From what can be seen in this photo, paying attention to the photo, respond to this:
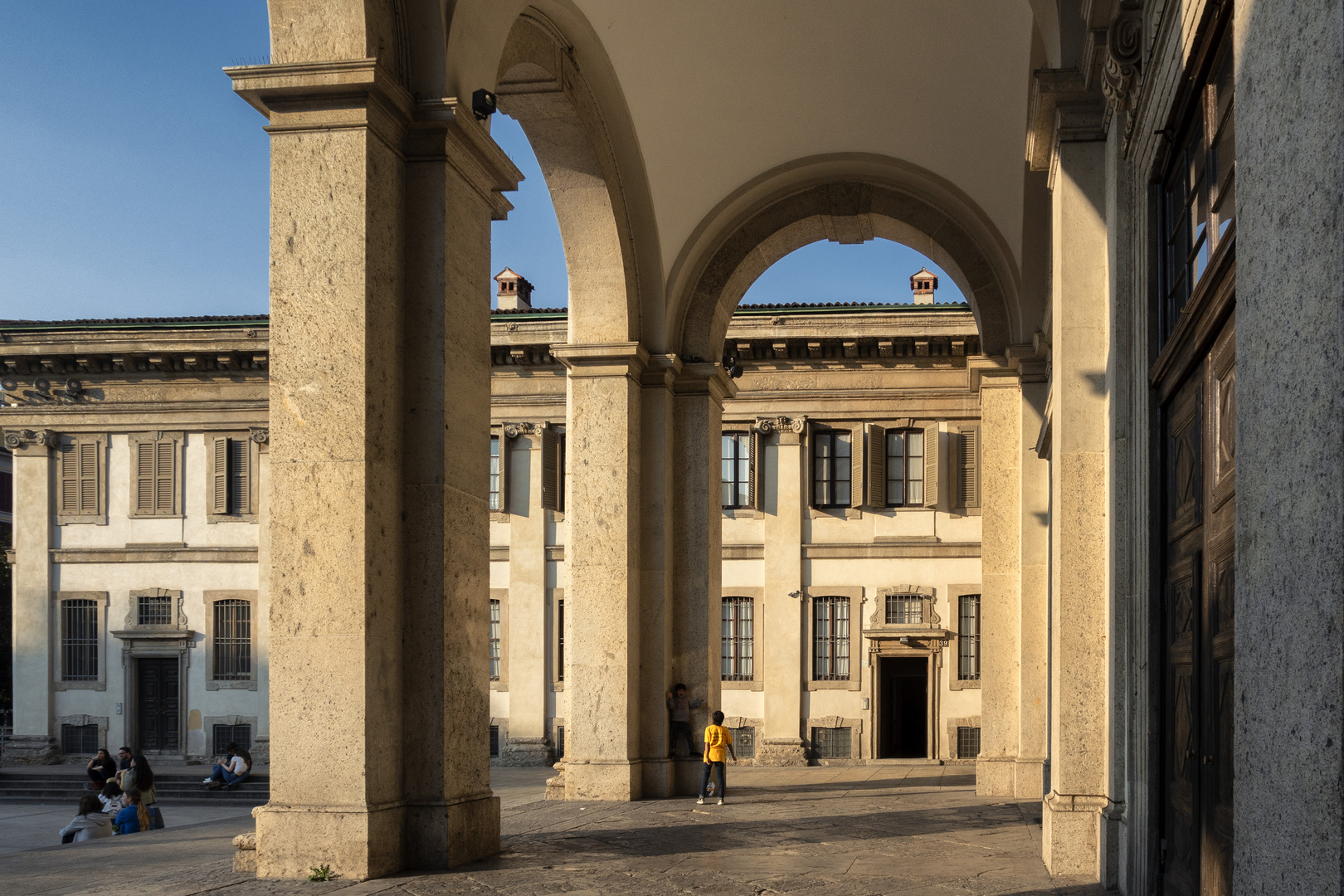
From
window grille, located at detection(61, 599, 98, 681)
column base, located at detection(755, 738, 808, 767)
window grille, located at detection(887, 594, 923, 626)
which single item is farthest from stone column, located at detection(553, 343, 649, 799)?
window grille, located at detection(61, 599, 98, 681)

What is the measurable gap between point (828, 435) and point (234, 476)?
13603mm

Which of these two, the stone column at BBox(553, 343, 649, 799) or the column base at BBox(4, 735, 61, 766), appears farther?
the column base at BBox(4, 735, 61, 766)

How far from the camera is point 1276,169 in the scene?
297 cm

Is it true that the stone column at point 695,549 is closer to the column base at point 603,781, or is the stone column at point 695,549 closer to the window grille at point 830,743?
the column base at point 603,781

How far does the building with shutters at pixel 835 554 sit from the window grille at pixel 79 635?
9554 mm

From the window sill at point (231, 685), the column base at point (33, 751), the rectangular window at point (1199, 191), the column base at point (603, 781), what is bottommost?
the column base at point (33, 751)

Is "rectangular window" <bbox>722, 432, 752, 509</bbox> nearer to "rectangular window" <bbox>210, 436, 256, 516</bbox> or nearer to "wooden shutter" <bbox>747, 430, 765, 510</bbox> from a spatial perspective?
"wooden shutter" <bbox>747, 430, 765, 510</bbox>

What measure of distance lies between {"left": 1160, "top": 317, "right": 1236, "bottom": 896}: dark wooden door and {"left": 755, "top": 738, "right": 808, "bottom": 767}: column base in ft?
69.1

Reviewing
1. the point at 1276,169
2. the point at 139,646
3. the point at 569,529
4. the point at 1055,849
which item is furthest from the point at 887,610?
the point at 1276,169

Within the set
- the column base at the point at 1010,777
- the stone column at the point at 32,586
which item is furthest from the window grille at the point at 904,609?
the stone column at the point at 32,586

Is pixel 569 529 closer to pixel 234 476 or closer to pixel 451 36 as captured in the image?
pixel 451 36

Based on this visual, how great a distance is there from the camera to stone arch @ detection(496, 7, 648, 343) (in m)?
12.8

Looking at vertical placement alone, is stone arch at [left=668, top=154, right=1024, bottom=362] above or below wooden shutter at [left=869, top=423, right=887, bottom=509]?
above

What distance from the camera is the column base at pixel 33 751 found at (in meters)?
29.6
